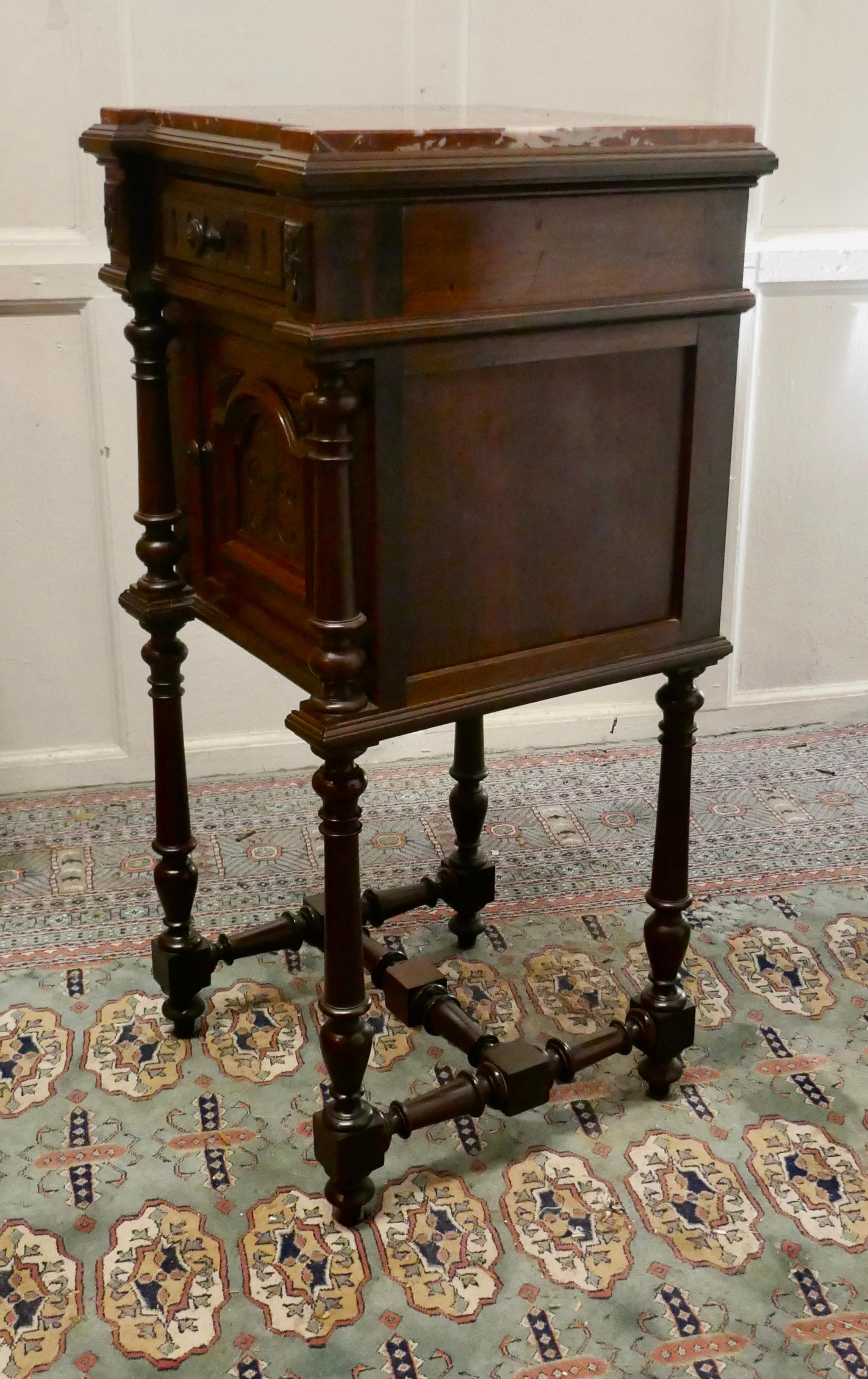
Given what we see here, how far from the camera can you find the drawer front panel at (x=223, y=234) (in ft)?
5.49

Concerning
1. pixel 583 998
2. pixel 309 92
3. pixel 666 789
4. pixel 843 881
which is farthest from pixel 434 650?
pixel 309 92

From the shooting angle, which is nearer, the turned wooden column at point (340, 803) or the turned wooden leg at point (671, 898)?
the turned wooden column at point (340, 803)

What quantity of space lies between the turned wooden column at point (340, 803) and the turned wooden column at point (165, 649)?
1.57 ft

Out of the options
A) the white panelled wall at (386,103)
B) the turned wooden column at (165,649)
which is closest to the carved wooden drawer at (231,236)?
the turned wooden column at (165,649)

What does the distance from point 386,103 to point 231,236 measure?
1.53 m

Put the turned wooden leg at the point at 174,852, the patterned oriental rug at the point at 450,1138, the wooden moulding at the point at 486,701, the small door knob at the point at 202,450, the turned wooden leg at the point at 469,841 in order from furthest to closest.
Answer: the turned wooden leg at the point at 469,841 → the turned wooden leg at the point at 174,852 → the small door knob at the point at 202,450 → the patterned oriental rug at the point at 450,1138 → the wooden moulding at the point at 486,701

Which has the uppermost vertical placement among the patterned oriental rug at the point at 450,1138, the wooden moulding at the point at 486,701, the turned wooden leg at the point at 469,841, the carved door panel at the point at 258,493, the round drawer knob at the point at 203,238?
the round drawer knob at the point at 203,238

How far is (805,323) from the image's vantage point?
3.51 metres

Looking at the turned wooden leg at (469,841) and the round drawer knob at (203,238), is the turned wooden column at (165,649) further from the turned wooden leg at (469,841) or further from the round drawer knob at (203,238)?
the turned wooden leg at (469,841)

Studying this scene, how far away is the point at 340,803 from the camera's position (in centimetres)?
184

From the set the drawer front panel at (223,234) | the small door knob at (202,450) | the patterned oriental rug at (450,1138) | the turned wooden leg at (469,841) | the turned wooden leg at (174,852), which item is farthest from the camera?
the turned wooden leg at (469,841)

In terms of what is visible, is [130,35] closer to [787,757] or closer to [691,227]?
[691,227]

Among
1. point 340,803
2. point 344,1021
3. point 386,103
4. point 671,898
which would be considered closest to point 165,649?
point 340,803

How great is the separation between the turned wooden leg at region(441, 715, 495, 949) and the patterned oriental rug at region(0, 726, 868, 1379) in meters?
0.06
